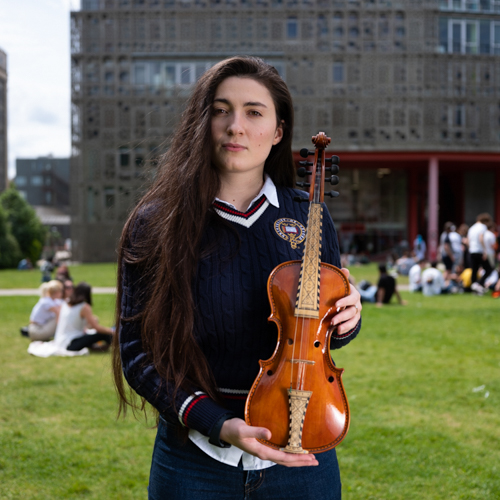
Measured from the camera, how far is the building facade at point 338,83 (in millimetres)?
34469

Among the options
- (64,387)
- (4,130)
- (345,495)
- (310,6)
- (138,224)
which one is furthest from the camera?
(4,130)

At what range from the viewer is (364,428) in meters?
4.80

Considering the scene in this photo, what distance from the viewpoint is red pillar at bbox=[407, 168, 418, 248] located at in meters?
36.2

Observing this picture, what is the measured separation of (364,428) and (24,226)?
36.6m

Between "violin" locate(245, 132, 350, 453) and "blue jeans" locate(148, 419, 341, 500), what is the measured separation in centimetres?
28

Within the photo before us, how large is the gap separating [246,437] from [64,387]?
5.38 m

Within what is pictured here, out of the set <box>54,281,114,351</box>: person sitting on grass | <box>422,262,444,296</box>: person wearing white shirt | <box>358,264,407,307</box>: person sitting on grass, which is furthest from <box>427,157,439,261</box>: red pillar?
<box>54,281,114,351</box>: person sitting on grass

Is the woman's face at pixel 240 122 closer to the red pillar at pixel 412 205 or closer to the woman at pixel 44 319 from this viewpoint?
the woman at pixel 44 319

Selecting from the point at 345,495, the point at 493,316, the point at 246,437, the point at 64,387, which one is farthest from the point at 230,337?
the point at 493,316

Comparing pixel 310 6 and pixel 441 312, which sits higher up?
pixel 310 6

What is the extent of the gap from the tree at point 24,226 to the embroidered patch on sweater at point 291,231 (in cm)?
3732

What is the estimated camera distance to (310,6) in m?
35.7

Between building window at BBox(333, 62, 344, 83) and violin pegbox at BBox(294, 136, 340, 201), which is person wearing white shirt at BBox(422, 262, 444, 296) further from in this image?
building window at BBox(333, 62, 344, 83)

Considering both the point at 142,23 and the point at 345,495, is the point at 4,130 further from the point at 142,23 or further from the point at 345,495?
the point at 345,495
